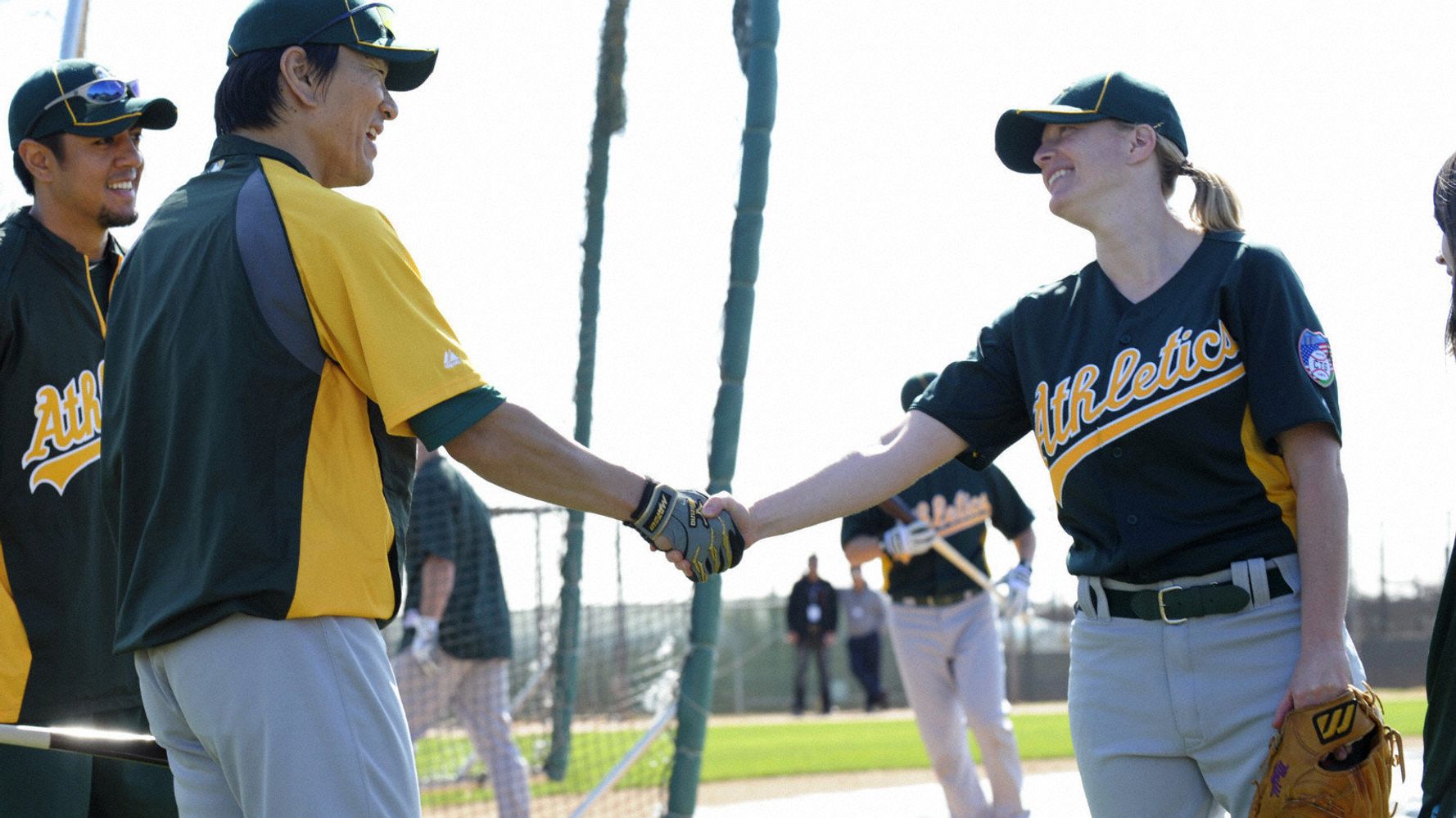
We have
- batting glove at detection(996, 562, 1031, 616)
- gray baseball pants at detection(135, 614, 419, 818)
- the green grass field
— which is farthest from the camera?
the green grass field

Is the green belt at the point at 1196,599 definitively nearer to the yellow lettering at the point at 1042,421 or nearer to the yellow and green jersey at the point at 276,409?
the yellow lettering at the point at 1042,421

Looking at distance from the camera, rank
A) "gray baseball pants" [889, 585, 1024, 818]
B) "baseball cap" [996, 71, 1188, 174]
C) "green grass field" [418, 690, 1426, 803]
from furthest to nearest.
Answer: "green grass field" [418, 690, 1426, 803] < "gray baseball pants" [889, 585, 1024, 818] < "baseball cap" [996, 71, 1188, 174]

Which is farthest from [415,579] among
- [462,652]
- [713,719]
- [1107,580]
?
[713,719]

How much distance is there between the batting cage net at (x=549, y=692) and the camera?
7.45 metres

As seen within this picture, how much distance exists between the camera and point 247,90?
2.78 metres

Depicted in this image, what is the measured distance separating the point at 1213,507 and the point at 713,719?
72.1 ft

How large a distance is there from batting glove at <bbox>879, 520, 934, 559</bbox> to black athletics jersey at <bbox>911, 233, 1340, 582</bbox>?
4089 mm

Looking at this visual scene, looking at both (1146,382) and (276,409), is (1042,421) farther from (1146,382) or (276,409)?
(276,409)

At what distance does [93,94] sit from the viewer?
382 centimetres

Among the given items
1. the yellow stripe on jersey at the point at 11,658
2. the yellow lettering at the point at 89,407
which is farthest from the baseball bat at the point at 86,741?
the yellow lettering at the point at 89,407

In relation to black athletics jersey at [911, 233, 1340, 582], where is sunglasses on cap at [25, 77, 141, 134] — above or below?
above

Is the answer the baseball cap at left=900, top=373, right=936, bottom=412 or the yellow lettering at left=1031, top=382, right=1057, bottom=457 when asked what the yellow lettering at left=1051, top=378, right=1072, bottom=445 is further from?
the baseball cap at left=900, top=373, right=936, bottom=412

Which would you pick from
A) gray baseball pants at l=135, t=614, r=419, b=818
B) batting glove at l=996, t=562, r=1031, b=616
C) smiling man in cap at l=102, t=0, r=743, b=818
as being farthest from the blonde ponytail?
batting glove at l=996, t=562, r=1031, b=616

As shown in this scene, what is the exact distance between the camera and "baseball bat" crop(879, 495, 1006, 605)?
7.37 metres
